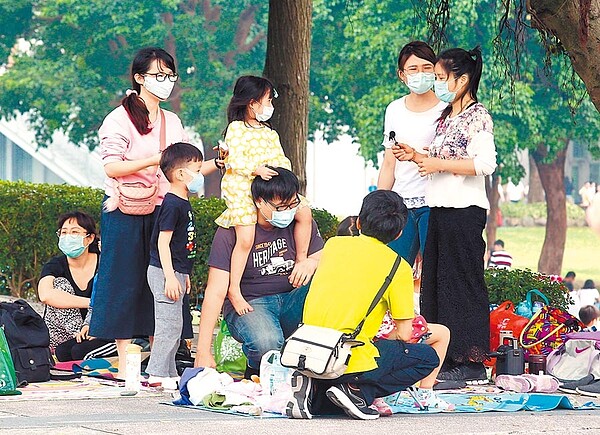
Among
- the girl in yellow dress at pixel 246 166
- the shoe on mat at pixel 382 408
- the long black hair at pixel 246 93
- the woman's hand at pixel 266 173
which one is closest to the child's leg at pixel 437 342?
the shoe on mat at pixel 382 408

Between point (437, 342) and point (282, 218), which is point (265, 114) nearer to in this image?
point (282, 218)

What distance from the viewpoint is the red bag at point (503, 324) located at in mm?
8039

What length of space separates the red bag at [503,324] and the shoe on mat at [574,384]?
0.62 metres

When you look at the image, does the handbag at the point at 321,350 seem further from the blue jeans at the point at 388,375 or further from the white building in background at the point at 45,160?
the white building in background at the point at 45,160

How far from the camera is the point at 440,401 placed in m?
6.59

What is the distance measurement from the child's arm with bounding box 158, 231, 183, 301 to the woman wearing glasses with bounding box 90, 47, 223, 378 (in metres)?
0.38

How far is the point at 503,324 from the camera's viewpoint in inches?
319

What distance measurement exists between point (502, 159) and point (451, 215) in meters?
19.4

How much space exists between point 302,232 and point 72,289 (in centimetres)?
182

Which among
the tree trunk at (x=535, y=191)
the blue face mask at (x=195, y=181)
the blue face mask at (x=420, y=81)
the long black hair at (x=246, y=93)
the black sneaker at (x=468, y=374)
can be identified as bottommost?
the black sneaker at (x=468, y=374)

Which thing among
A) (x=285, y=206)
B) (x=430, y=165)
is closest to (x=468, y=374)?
(x=430, y=165)

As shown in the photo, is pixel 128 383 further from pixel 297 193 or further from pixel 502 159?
pixel 502 159

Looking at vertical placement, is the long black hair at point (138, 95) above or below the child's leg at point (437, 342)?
above

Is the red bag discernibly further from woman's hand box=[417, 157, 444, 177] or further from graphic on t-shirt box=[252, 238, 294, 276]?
graphic on t-shirt box=[252, 238, 294, 276]
